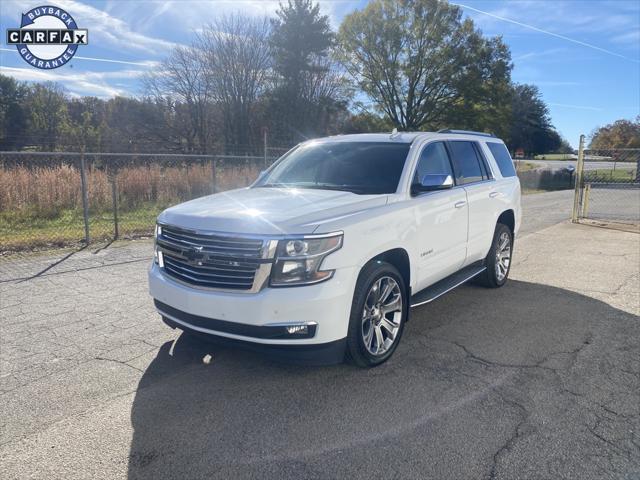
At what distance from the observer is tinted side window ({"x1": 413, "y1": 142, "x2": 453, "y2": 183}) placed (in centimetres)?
457

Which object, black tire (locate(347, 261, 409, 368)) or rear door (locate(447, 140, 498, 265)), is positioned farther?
rear door (locate(447, 140, 498, 265))

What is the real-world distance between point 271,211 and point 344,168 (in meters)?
1.43

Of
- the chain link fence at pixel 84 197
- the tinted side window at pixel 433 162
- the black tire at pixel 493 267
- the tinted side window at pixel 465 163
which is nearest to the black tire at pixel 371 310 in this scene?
the tinted side window at pixel 433 162

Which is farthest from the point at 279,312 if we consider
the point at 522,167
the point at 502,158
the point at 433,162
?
the point at 522,167

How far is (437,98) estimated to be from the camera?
3884 centimetres

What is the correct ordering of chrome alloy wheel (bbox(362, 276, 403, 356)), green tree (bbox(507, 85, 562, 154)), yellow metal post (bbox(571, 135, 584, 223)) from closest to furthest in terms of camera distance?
chrome alloy wheel (bbox(362, 276, 403, 356))
yellow metal post (bbox(571, 135, 584, 223))
green tree (bbox(507, 85, 562, 154))

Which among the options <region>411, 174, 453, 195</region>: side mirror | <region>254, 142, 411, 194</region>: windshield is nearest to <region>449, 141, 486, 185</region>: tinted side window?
<region>254, 142, 411, 194</region>: windshield

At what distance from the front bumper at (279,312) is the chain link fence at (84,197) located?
480cm

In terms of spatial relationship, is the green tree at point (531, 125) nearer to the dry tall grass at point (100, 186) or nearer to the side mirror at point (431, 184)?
the dry tall grass at point (100, 186)

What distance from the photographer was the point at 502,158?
6.65m

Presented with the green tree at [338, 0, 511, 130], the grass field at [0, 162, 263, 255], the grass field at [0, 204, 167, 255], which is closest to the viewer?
the grass field at [0, 204, 167, 255]

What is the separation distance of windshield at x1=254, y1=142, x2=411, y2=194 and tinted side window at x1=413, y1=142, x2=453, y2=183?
0.19 m

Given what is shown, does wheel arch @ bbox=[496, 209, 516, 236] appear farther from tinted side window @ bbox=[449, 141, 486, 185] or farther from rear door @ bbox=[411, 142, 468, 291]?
rear door @ bbox=[411, 142, 468, 291]

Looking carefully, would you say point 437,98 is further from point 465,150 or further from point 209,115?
point 465,150
